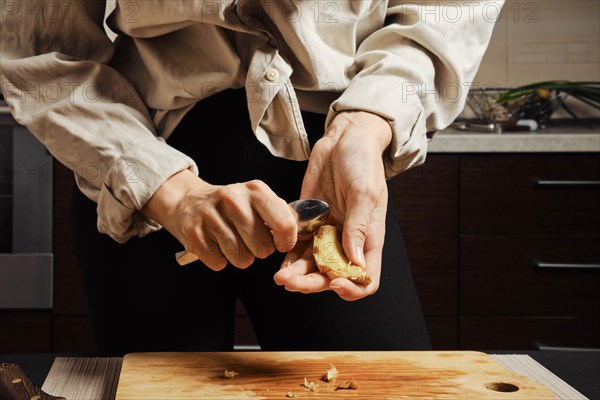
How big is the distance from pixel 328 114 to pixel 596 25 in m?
1.87

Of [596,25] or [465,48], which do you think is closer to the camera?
[465,48]

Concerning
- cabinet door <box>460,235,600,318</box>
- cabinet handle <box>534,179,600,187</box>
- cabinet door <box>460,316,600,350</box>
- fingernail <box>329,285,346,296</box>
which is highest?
cabinet handle <box>534,179,600,187</box>

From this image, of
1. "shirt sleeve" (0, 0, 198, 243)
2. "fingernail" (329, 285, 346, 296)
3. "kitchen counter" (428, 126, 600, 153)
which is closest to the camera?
"fingernail" (329, 285, 346, 296)

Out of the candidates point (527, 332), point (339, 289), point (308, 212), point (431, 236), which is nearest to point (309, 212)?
point (308, 212)

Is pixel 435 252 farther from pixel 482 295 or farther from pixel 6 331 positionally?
pixel 6 331

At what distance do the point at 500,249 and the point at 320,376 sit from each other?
1309mm

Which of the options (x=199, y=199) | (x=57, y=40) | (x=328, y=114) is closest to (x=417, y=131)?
(x=328, y=114)

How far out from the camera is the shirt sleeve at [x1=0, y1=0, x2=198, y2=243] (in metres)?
0.77

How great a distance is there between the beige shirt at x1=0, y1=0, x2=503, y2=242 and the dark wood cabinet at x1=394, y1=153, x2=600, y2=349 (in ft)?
3.39

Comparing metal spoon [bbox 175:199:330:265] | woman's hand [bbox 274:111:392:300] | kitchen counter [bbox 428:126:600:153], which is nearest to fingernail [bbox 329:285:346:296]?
woman's hand [bbox 274:111:392:300]

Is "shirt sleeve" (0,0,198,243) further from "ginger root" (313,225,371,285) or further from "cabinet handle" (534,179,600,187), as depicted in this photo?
"cabinet handle" (534,179,600,187)

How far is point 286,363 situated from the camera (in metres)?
0.74

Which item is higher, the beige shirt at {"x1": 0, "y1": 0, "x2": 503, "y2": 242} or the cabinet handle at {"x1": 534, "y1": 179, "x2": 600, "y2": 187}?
the beige shirt at {"x1": 0, "y1": 0, "x2": 503, "y2": 242}

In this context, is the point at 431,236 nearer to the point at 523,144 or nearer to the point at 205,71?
the point at 523,144
